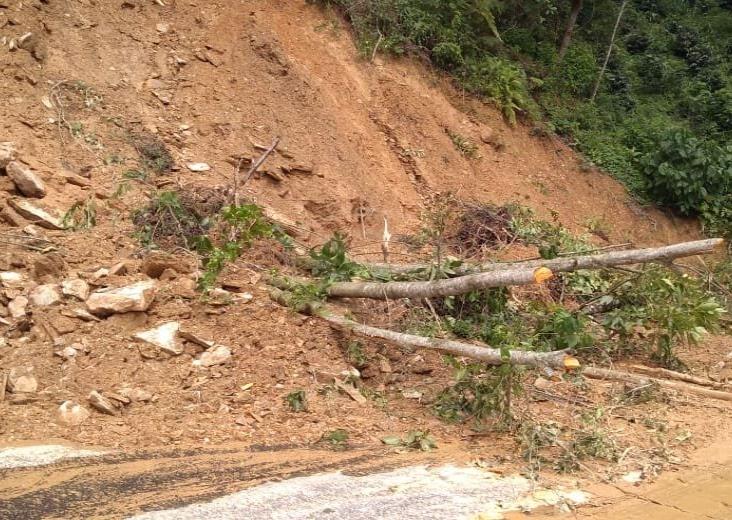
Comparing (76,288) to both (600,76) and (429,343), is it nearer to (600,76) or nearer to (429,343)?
(429,343)

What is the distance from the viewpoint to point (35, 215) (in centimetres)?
651

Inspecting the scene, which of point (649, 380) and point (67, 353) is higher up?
point (649, 380)

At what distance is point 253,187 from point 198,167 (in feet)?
2.11

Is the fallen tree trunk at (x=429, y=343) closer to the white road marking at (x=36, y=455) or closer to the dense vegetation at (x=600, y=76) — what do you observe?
the white road marking at (x=36, y=455)

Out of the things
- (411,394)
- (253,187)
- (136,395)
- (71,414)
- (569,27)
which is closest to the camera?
(71,414)

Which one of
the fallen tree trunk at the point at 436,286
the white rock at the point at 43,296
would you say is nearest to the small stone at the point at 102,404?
the white rock at the point at 43,296

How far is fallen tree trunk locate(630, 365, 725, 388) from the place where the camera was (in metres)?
6.78

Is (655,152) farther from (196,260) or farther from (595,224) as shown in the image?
(196,260)

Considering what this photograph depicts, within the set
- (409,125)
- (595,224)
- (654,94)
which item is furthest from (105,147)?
(654,94)

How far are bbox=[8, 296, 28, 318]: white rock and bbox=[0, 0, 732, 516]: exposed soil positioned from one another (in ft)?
0.50

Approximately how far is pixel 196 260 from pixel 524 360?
3.04m

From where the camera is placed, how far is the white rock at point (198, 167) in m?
8.23

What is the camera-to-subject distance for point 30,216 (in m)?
6.52

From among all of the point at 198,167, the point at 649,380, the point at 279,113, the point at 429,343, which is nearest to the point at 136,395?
the point at 429,343
